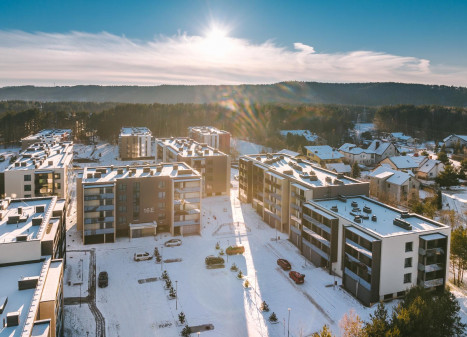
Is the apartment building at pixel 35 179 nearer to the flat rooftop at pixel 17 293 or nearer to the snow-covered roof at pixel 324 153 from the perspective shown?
the flat rooftop at pixel 17 293

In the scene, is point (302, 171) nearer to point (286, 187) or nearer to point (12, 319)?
point (286, 187)

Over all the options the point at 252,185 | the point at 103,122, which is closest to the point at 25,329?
the point at 252,185

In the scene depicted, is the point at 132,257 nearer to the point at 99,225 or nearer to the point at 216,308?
the point at 99,225

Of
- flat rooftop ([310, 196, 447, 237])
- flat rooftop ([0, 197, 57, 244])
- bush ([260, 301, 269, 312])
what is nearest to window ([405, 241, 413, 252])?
flat rooftop ([310, 196, 447, 237])

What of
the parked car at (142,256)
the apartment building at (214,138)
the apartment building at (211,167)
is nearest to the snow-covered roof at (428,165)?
the apartment building at (211,167)

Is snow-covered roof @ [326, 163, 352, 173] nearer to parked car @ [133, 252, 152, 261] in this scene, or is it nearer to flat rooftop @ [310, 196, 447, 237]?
flat rooftop @ [310, 196, 447, 237]

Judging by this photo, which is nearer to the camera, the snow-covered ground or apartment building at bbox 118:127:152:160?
the snow-covered ground
